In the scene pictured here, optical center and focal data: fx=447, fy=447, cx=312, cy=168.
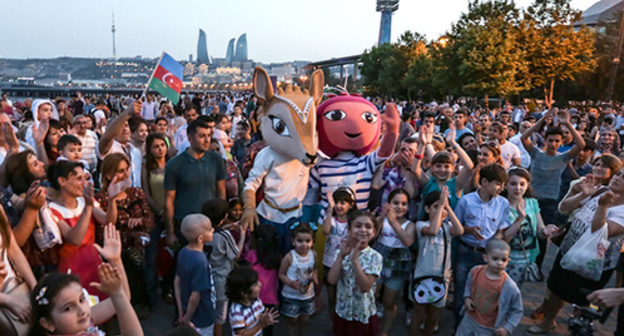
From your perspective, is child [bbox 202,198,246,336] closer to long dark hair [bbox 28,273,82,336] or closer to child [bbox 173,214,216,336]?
child [bbox 173,214,216,336]

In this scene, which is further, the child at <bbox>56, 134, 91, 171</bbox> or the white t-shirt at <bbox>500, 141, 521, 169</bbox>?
the white t-shirt at <bbox>500, 141, 521, 169</bbox>

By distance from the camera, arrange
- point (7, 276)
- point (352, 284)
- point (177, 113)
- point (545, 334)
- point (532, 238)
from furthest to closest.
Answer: point (177, 113), point (545, 334), point (532, 238), point (352, 284), point (7, 276)

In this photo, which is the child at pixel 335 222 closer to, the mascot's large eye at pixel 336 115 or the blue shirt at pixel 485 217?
the mascot's large eye at pixel 336 115

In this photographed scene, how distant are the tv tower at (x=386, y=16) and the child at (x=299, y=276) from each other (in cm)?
10702

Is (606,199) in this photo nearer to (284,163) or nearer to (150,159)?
(284,163)

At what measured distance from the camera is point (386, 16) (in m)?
106

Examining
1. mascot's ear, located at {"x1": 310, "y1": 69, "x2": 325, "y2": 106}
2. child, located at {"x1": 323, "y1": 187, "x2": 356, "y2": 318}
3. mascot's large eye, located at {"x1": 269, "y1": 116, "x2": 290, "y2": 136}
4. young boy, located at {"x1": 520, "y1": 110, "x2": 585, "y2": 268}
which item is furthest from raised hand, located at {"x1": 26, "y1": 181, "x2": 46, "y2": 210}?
young boy, located at {"x1": 520, "y1": 110, "x2": 585, "y2": 268}

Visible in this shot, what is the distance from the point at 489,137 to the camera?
6523 mm

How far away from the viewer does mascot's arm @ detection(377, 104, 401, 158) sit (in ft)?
14.6

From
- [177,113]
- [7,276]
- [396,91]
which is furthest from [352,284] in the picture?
[396,91]

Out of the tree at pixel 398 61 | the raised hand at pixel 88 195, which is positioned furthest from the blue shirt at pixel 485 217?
the tree at pixel 398 61

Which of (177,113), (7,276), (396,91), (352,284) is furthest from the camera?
(396,91)

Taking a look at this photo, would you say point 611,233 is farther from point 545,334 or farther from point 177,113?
point 177,113

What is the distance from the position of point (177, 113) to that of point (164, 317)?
7.00 meters
